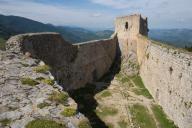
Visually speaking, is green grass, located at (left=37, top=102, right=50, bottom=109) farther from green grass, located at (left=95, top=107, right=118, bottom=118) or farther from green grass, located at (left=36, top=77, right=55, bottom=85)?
green grass, located at (left=95, top=107, right=118, bottom=118)

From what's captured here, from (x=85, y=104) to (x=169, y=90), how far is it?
7.95 meters

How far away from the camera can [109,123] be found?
22719 mm

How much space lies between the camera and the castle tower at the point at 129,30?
39.6m

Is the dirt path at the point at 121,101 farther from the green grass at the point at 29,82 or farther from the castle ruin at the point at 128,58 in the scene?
the green grass at the point at 29,82

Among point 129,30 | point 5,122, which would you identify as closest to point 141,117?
point 5,122

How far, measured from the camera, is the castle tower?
3956 centimetres

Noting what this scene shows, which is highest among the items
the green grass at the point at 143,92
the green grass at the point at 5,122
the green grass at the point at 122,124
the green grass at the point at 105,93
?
the green grass at the point at 5,122

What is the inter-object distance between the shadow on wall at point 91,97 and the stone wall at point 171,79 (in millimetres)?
5632

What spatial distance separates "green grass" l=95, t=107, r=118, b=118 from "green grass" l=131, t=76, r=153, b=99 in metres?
6.19

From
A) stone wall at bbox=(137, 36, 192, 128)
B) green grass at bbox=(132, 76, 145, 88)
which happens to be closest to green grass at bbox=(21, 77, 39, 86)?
stone wall at bbox=(137, 36, 192, 128)

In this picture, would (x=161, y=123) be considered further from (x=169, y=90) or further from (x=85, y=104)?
(x=85, y=104)

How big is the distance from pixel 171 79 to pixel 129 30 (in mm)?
18236

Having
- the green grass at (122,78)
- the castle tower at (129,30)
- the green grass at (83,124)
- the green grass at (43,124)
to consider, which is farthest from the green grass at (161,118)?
the green grass at (43,124)

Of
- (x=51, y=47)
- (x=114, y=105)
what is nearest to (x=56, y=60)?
(x=51, y=47)
